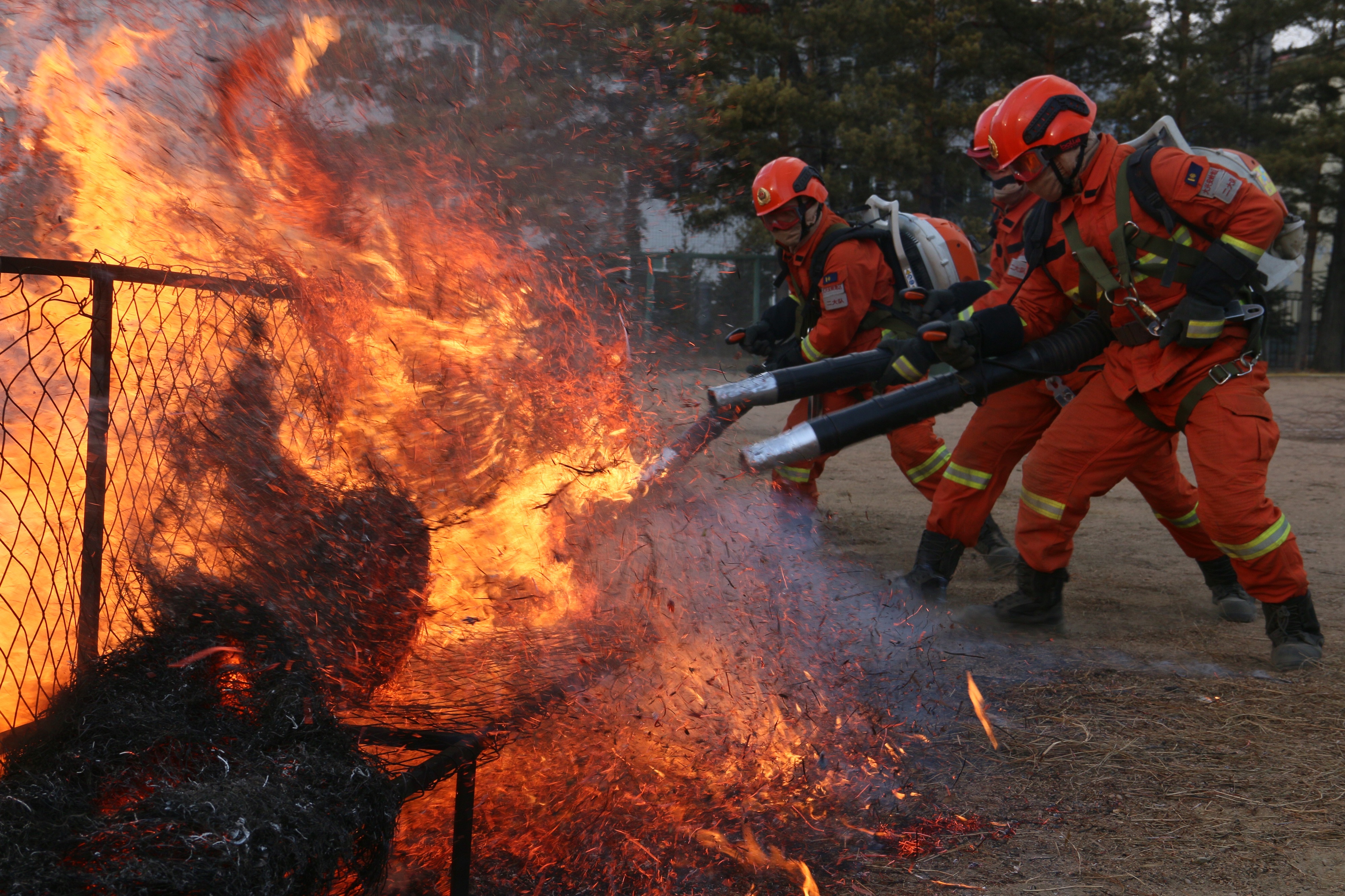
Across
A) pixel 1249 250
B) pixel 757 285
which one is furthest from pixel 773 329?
pixel 757 285

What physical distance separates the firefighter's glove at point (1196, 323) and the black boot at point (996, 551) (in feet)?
6.49

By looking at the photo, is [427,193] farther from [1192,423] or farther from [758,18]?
Result: [758,18]

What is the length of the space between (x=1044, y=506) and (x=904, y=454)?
1.26 m

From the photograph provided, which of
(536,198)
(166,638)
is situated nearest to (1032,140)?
(536,198)

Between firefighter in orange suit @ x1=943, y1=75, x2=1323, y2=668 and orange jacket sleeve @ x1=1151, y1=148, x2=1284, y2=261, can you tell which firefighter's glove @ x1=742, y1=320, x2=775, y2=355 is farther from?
orange jacket sleeve @ x1=1151, y1=148, x2=1284, y2=261

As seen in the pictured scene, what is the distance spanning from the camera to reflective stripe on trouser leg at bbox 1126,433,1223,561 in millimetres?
4562

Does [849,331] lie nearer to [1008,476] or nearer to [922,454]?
[922,454]

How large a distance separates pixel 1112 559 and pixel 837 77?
569 inches

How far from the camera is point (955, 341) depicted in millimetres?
4105

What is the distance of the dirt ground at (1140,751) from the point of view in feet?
8.68

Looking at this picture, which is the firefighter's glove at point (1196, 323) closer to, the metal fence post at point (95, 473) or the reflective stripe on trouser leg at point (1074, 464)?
the reflective stripe on trouser leg at point (1074, 464)

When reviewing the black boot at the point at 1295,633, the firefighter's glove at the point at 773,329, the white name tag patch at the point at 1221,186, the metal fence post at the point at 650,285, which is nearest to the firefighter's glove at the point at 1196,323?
the white name tag patch at the point at 1221,186

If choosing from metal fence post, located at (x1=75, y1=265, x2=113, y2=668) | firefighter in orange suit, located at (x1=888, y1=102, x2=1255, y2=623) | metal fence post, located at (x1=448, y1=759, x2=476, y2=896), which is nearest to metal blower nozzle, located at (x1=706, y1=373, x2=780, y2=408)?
firefighter in orange suit, located at (x1=888, y1=102, x2=1255, y2=623)

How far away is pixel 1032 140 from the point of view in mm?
4035
